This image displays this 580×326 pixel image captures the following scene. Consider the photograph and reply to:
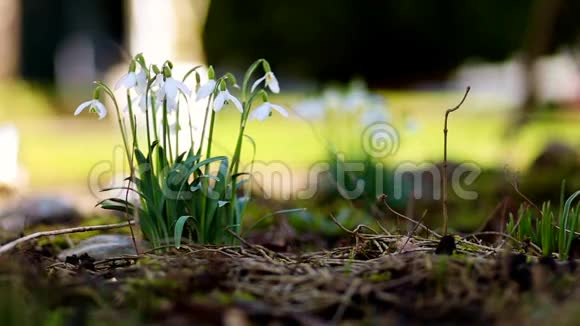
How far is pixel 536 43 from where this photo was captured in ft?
19.9

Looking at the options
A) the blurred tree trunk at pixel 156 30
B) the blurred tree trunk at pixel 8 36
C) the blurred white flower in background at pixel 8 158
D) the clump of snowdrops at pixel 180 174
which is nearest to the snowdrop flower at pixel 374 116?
the blurred white flower in background at pixel 8 158

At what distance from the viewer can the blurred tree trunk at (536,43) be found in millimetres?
5926

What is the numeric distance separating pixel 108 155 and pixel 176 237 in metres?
6.46

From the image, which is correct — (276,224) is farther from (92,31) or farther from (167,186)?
(92,31)

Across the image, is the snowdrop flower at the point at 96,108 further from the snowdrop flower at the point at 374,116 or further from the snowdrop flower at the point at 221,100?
the snowdrop flower at the point at 374,116

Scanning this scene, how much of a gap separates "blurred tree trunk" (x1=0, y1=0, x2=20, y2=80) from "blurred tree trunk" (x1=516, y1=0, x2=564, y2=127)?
652 centimetres

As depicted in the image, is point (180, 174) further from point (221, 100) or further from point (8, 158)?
point (8, 158)

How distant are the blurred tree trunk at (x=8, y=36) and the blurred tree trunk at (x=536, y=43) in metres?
6.52

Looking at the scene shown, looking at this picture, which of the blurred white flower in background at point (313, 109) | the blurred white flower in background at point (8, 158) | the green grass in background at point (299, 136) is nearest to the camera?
the blurred white flower in background at point (313, 109)

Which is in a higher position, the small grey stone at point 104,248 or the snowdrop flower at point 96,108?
the snowdrop flower at point 96,108

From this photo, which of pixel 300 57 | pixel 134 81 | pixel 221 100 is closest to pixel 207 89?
pixel 221 100

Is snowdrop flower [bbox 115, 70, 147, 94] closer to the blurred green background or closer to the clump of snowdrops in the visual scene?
the clump of snowdrops

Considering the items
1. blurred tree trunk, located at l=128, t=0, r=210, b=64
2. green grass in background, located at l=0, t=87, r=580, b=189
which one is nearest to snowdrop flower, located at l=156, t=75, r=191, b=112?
green grass in background, located at l=0, t=87, r=580, b=189

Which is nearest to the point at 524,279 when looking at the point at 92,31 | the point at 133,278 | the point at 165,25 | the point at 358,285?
the point at 358,285
